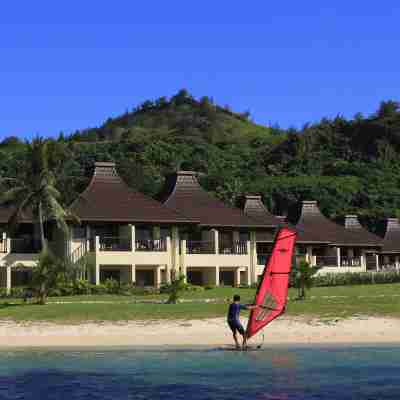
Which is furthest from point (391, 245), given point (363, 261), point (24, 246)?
point (24, 246)

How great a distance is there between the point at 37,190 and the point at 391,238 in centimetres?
4154

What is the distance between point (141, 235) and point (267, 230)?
821 centimetres

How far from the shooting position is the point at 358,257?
7262 centimetres

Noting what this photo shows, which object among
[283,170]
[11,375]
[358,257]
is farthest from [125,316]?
[283,170]

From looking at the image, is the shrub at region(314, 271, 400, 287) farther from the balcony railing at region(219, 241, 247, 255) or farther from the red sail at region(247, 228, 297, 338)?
the red sail at region(247, 228, 297, 338)

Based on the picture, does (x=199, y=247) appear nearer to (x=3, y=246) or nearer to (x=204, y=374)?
(x=3, y=246)

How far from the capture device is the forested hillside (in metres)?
111

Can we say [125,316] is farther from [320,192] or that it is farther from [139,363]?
[320,192]

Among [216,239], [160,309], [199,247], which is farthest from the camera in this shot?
[199,247]

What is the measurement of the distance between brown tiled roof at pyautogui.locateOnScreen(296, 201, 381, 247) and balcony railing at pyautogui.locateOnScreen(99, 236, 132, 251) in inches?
651

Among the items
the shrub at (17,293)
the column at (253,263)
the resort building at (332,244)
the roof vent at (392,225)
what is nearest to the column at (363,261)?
the resort building at (332,244)

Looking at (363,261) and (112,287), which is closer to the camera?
(112,287)

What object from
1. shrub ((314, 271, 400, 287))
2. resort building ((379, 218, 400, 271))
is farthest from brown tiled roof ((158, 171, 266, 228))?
resort building ((379, 218, 400, 271))

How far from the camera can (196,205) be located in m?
58.2
